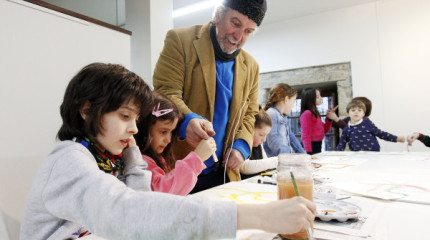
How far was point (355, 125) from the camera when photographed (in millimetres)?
3371

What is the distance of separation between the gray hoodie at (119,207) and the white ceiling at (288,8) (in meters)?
4.41

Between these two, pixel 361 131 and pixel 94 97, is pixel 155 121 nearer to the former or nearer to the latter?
pixel 94 97

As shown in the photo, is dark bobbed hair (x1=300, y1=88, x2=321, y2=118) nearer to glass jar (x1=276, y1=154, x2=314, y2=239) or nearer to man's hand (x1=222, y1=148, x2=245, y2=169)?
man's hand (x1=222, y1=148, x2=245, y2=169)

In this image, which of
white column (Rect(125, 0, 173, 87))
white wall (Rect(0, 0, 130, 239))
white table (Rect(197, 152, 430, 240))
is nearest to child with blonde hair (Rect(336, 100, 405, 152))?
white table (Rect(197, 152, 430, 240))

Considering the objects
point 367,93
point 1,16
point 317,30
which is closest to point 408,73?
point 367,93

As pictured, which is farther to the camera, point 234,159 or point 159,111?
point 234,159

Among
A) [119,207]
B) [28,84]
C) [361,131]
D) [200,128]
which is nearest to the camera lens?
[119,207]

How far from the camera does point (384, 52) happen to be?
4332mm

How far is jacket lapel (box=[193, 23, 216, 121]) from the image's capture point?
1329 mm

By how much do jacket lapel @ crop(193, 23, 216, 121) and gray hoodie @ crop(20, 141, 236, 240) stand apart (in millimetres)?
771

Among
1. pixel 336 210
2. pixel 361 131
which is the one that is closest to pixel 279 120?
pixel 361 131

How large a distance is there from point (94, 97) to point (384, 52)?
4721mm

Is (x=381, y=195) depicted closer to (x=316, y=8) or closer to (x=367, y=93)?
(x=367, y=93)

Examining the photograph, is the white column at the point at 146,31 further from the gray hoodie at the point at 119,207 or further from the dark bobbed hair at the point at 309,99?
the gray hoodie at the point at 119,207
